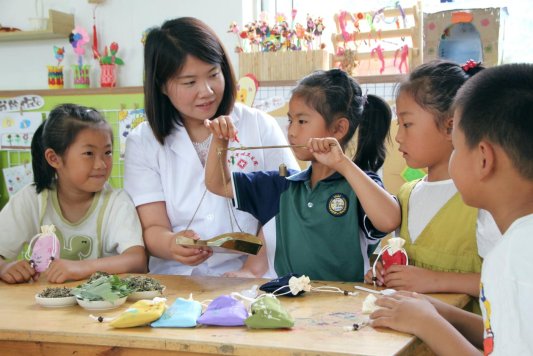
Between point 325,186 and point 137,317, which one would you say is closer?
point 137,317

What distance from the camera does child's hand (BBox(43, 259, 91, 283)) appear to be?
165 centimetres

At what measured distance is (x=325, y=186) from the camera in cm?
176

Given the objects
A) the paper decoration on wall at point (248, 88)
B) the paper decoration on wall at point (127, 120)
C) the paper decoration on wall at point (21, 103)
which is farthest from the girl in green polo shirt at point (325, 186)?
the paper decoration on wall at point (21, 103)

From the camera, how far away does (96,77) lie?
11.9 ft

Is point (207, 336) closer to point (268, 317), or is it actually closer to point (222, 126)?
point (268, 317)

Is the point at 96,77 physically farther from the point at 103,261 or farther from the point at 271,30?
the point at 103,261

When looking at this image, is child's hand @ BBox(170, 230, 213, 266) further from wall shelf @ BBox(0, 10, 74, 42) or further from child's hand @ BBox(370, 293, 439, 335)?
wall shelf @ BBox(0, 10, 74, 42)

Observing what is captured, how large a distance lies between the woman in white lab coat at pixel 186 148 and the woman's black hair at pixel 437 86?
52cm

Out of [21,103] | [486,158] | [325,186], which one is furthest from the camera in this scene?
[21,103]

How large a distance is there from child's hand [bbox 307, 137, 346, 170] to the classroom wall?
1.75 metres

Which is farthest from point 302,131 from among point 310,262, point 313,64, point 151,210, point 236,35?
point 236,35

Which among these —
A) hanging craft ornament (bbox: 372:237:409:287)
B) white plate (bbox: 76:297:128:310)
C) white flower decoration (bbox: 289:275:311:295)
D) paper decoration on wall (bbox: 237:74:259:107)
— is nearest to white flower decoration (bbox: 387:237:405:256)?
hanging craft ornament (bbox: 372:237:409:287)

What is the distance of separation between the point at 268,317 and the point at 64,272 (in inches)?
27.8

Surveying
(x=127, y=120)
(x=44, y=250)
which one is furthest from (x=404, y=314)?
(x=127, y=120)
